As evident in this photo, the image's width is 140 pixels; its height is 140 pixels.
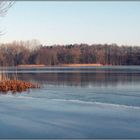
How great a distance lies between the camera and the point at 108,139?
6.56 metres

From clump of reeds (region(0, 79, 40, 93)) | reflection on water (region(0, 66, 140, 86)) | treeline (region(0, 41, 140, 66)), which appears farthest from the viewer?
treeline (region(0, 41, 140, 66))

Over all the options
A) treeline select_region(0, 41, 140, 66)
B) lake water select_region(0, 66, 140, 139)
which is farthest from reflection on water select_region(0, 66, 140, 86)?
treeline select_region(0, 41, 140, 66)

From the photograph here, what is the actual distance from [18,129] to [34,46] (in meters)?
75.8

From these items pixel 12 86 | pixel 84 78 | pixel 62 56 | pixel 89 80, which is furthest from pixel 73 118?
pixel 62 56

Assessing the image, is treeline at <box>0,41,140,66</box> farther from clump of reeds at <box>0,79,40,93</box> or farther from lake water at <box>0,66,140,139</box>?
lake water at <box>0,66,140,139</box>

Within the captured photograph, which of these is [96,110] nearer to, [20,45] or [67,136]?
[67,136]

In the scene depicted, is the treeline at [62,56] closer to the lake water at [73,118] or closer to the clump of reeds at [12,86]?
the clump of reeds at [12,86]

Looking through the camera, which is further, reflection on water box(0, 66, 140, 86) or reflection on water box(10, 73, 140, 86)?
reflection on water box(0, 66, 140, 86)

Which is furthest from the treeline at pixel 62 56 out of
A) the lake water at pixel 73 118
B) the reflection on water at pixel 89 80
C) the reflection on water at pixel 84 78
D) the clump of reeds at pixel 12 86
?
the lake water at pixel 73 118

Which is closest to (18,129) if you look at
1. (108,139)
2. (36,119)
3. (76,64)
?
(36,119)

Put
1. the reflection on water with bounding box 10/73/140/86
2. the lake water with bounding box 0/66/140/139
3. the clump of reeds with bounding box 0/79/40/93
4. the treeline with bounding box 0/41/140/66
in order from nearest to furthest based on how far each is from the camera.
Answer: the lake water with bounding box 0/66/140/139, the clump of reeds with bounding box 0/79/40/93, the reflection on water with bounding box 10/73/140/86, the treeline with bounding box 0/41/140/66

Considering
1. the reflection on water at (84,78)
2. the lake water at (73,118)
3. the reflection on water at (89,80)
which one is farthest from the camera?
the reflection on water at (84,78)

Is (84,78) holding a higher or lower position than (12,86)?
lower

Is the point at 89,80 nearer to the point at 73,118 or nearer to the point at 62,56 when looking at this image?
the point at 73,118
